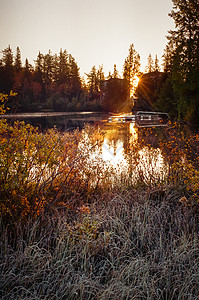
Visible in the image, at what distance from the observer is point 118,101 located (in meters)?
62.8

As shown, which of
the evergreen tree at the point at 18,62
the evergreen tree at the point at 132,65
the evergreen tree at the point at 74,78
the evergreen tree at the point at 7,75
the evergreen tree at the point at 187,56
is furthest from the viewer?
the evergreen tree at the point at 74,78

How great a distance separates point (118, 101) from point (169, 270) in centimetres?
6087

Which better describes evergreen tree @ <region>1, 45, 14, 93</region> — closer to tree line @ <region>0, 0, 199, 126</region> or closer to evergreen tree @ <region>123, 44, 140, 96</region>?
tree line @ <region>0, 0, 199, 126</region>

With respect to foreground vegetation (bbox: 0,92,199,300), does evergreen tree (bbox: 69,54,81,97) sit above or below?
above

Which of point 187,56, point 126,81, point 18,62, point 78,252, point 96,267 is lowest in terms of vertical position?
point 96,267

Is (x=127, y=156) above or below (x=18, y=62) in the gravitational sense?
below

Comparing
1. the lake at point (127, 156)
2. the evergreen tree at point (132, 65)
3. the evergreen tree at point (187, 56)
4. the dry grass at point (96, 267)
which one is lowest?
the dry grass at point (96, 267)

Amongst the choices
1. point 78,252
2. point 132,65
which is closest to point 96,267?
point 78,252

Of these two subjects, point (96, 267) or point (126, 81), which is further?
point (126, 81)

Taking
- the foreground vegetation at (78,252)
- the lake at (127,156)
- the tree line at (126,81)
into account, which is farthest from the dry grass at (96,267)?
the tree line at (126,81)

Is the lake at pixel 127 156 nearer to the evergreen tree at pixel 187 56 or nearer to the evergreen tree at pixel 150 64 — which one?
the evergreen tree at pixel 187 56

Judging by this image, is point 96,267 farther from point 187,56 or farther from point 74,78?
point 74,78

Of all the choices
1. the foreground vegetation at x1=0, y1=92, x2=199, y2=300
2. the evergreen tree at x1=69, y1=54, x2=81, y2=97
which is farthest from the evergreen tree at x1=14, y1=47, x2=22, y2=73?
the foreground vegetation at x1=0, y1=92, x2=199, y2=300

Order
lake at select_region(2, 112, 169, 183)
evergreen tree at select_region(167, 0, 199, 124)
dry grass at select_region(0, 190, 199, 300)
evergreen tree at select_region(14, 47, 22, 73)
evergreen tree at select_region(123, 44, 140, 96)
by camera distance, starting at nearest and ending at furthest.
A: dry grass at select_region(0, 190, 199, 300)
lake at select_region(2, 112, 169, 183)
evergreen tree at select_region(167, 0, 199, 124)
evergreen tree at select_region(123, 44, 140, 96)
evergreen tree at select_region(14, 47, 22, 73)
